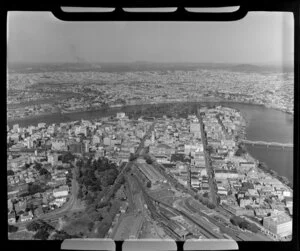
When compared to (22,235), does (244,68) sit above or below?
above

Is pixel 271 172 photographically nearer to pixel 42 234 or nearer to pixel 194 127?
pixel 194 127

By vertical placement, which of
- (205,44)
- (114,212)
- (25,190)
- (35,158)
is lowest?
(114,212)

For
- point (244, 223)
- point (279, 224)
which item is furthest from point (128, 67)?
point (279, 224)


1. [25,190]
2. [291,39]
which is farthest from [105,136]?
[291,39]

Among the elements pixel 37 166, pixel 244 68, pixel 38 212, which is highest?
pixel 244 68

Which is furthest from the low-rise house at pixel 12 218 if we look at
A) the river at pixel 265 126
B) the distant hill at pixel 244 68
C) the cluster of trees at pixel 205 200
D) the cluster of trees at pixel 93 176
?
the distant hill at pixel 244 68

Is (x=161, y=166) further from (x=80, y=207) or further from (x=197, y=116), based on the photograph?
(x=80, y=207)
